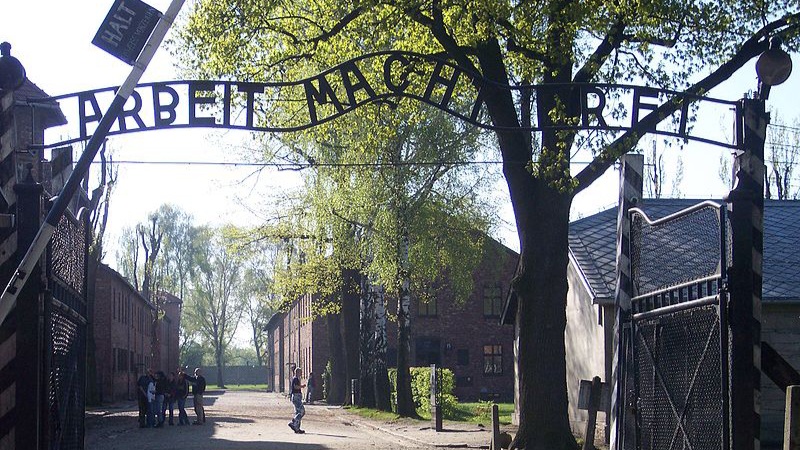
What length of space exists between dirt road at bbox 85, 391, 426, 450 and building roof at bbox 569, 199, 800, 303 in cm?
531

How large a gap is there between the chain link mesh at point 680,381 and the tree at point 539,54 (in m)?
4.95

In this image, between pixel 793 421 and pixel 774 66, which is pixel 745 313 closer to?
pixel 793 421

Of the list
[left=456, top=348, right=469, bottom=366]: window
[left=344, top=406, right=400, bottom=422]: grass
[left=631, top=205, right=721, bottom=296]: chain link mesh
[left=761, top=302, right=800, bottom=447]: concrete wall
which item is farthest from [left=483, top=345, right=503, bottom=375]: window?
[left=631, top=205, right=721, bottom=296]: chain link mesh

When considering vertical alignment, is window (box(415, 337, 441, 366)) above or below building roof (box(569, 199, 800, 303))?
below

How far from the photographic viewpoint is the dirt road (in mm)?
24000

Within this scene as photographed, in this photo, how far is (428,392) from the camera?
36.8 metres

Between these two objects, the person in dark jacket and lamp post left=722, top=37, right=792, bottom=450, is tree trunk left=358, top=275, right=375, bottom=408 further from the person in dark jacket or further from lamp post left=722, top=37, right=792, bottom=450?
lamp post left=722, top=37, right=792, bottom=450

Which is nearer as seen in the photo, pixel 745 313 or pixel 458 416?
pixel 745 313

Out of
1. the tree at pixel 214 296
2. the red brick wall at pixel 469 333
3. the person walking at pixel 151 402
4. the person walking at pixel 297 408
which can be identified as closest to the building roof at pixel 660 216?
the person walking at pixel 297 408

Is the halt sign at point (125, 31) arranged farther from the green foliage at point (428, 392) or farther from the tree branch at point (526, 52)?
the green foliage at point (428, 392)

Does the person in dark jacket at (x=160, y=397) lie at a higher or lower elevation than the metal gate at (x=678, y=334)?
lower

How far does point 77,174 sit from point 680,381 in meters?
5.66

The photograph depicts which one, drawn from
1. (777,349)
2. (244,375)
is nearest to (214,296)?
(244,375)

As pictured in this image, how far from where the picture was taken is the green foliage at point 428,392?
3417 centimetres
